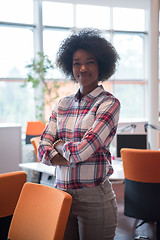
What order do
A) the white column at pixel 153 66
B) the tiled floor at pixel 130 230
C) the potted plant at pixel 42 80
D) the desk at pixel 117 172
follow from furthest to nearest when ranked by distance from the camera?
the potted plant at pixel 42 80 → the white column at pixel 153 66 → the tiled floor at pixel 130 230 → the desk at pixel 117 172

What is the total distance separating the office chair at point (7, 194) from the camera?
2270 mm

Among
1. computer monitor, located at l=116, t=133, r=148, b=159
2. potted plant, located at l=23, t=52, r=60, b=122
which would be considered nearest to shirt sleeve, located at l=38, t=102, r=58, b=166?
computer monitor, located at l=116, t=133, r=148, b=159

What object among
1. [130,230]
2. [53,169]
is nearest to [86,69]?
[53,169]

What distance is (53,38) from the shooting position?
7980 mm

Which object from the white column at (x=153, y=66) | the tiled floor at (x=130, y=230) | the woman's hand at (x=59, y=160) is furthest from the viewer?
the white column at (x=153, y=66)

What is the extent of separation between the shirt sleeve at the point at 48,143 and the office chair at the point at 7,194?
0.44 meters

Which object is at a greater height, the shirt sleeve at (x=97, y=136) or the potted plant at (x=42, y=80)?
the potted plant at (x=42, y=80)

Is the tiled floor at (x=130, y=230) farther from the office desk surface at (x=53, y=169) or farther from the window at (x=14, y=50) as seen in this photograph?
the window at (x=14, y=50)

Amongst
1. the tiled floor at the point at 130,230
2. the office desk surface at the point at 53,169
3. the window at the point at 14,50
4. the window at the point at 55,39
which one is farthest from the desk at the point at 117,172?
A: the window at the point at 14,50

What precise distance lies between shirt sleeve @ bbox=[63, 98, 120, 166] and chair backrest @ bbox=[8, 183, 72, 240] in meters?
0.21

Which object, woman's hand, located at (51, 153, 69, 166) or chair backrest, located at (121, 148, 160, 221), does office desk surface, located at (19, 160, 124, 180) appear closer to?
chair backrest, located at (121, 148, 160, 221)

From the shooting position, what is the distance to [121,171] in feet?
11.9

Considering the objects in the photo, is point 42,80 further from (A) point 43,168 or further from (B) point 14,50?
(A) point 43,168

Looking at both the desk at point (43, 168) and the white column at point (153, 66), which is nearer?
the desk at point (43, 168)
